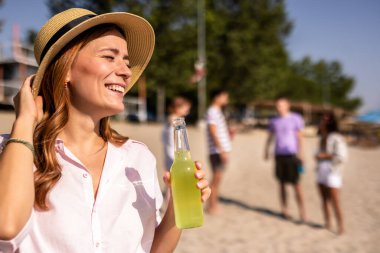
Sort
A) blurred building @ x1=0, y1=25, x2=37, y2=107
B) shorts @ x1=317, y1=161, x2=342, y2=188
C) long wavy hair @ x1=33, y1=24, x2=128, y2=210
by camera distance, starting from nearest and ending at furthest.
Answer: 1. long wavy hair @ x1=33, y1=24, x2=128, y2=210
2. shorts @ x1=317, y1=161, x2=342, y2=188
3. blurred building @ x1=0, y1=25, x2=37, y2=107

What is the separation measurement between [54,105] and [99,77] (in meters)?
0.28

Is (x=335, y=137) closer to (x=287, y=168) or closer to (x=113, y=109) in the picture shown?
(x=287, y=168)

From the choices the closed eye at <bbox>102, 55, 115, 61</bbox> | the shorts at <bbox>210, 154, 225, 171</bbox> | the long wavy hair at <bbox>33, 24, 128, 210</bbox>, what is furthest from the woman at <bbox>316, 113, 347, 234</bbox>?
the closed eye at <bbox>102, 55, 115, 61</bbox>

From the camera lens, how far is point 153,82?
27.0 metres

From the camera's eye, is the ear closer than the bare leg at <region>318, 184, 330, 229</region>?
Yes

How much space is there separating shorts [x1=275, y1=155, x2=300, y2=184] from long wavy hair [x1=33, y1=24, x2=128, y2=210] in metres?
5.17

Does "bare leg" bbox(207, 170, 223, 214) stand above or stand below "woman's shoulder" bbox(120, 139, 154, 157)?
below

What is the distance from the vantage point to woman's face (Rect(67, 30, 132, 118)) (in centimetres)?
168

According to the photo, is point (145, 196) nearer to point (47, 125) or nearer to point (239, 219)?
point (47, 125)

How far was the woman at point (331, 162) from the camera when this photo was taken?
18.4ft

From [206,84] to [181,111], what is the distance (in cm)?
3061

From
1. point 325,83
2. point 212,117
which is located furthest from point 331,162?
point 325,83

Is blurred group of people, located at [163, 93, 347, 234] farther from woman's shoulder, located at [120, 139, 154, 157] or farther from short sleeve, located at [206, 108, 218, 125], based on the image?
woman's shoulder, located at [120, 139, 154, 157]

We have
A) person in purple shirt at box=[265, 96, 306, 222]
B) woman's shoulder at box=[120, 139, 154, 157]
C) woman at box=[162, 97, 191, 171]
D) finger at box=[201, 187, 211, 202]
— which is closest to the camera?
finger at box=[201, 187, 211, 202]
